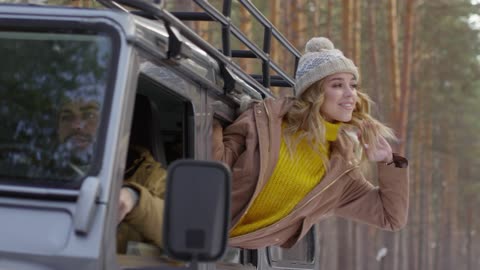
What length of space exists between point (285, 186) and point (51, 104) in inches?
71.0

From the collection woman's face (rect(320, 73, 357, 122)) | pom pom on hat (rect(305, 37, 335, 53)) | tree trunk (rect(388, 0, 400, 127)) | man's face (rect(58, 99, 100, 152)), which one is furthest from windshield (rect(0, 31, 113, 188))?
tree trunk (rect(388, 0, 400, 127))

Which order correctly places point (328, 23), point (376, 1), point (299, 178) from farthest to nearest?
point (376, 1), point (328, 23), point (299, 178)

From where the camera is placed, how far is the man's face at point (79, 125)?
3002 millimetres

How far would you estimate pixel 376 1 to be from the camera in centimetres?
3534

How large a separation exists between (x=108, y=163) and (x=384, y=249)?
40.2 metres

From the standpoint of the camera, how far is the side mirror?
273 centimetres

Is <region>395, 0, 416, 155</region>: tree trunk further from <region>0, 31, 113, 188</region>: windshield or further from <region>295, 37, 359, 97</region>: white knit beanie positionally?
<region>0, 31, 113, 188</region>: windshield

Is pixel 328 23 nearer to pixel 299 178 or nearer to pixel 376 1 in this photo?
pixel 376 1

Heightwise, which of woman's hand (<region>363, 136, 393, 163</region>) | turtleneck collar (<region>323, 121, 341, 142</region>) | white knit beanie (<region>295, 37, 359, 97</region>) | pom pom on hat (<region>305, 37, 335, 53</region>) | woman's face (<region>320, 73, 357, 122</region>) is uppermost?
pom pom on hat (<region>305, 37, 335, 53</region>)

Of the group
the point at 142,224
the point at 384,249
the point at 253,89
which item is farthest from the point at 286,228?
the point at 384,249

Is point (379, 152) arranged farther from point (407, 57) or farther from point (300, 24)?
point (407, 57)

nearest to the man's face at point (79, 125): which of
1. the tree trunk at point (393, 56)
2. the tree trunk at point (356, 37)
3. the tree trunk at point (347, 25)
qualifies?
the tree trunk at point (356, 37)

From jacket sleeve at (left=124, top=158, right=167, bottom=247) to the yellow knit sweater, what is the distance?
136cm

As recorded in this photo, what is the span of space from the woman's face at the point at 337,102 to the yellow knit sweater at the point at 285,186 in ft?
0.84
